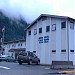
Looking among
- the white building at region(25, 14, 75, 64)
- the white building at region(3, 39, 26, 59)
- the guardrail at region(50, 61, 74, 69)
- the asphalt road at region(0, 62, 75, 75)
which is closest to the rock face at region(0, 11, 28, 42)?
the white building at region(3, 39, 26, 59)

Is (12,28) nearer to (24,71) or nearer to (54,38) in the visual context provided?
(54,38)

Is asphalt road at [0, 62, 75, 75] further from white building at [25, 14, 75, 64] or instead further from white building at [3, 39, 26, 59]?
white building at [3, 39, 26, 59]

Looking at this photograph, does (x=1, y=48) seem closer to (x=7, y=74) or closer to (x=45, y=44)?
(x=45, y=44)

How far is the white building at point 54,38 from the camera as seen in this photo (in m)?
41.4

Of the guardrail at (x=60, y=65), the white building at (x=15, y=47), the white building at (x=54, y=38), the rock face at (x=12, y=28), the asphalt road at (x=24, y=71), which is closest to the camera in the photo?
the asphalt road at (x=24, y=71)

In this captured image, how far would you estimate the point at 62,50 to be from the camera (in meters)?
41.7

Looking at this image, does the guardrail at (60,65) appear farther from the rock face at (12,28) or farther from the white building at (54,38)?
the rock face at (12,28)

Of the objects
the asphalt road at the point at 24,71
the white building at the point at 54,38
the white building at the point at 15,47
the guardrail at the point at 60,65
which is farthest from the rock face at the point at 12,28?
the asphalt road at the point at 24,71

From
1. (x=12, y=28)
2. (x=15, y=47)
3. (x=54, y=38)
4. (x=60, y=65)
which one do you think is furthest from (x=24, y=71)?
(x=12, y=28)

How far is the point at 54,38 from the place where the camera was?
43.3 m

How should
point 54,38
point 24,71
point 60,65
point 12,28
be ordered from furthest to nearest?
point 12,28
point 54,38
point 60,65
point 24,71

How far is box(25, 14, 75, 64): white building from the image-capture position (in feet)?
136

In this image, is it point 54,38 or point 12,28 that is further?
point 12,28

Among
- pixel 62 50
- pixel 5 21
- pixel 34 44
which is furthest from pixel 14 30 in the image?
pixel 62 50
